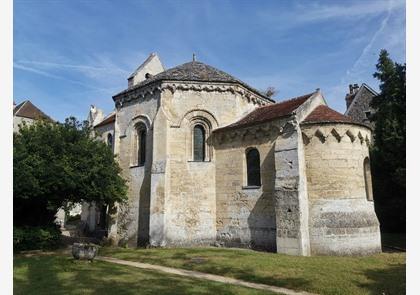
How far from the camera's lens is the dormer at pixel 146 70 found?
83.9ft

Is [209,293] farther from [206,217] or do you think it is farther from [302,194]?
[206,217]

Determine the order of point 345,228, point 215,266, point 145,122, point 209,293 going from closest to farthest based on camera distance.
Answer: point 209,293 < point 215,266 < point 345,228 < point 145,122

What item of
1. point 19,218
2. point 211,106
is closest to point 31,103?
point 19,218

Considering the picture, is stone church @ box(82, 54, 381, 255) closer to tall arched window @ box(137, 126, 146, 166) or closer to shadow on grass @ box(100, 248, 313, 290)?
tall arched window @ box(137, 126, 146, 166)

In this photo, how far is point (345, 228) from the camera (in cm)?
1403

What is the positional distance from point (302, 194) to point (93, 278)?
912 centimetres

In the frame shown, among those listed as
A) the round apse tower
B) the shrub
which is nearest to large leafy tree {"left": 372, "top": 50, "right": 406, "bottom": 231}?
the round apse tower

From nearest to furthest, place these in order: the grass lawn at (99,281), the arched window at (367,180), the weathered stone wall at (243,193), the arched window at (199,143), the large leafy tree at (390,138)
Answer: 1. the grass lawn at (99,281)
2. the weathered stone wall at (243,193)
3. the arched window at (367,180)
4. the large leafy tree at (390,138)
5. the arched window at (199,143)

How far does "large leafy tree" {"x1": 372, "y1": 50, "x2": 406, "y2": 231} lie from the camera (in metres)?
18.2

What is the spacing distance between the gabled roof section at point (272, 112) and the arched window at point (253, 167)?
1.57m

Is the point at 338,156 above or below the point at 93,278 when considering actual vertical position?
above

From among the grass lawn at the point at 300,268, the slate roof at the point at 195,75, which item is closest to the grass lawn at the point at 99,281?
the grass lawn at the point at 300,268

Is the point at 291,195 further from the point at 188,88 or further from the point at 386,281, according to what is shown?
the point at 188,88

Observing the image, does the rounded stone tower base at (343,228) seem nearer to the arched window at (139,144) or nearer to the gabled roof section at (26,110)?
the arched window at (139,144)
